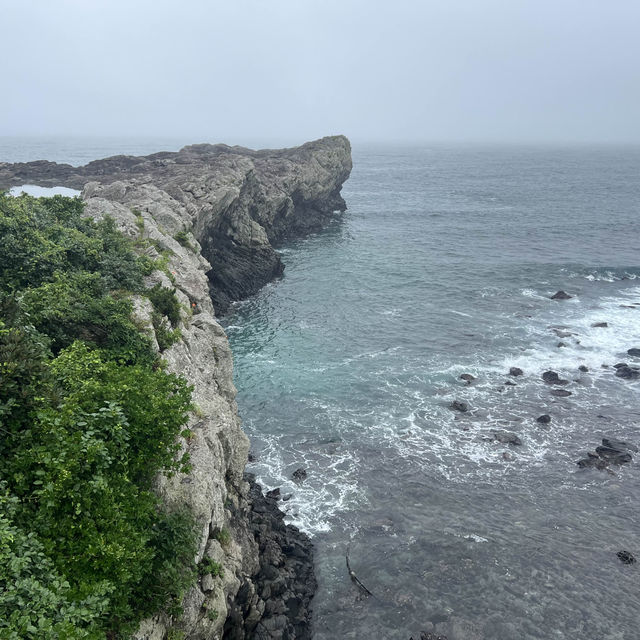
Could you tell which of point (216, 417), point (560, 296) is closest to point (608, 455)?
point (216, 417)

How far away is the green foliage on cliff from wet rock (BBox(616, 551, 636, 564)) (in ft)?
85.6

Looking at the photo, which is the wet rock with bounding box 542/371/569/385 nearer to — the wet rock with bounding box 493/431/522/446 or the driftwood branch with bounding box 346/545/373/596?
the wet rock with bounding box 493/431/522/446

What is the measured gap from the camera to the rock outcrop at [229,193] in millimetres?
65750

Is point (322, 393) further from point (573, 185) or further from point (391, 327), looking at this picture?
point (573, 185)

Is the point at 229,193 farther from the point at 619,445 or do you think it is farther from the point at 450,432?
the point at 619,445

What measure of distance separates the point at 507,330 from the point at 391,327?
45.5 ft

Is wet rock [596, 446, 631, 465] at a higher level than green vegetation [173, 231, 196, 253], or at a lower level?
lower

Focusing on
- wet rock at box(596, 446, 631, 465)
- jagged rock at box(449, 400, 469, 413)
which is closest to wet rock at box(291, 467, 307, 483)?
jagged rock at box(449, 400, 469, 413)

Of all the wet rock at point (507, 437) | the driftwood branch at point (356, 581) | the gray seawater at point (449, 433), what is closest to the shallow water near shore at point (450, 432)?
the gray seawater at point (449, 433)

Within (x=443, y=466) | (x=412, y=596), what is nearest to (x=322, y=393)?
(x=443, y=466)

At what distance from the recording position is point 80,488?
13.2 meters

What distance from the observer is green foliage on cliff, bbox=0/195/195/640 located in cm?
1123

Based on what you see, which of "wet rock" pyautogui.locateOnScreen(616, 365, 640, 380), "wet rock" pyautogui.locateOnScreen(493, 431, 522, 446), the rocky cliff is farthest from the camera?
"wet rock" pyautogui.locateOnScreen(616, 365, 640, 380)

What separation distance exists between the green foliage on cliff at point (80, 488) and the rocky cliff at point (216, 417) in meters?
1.48
